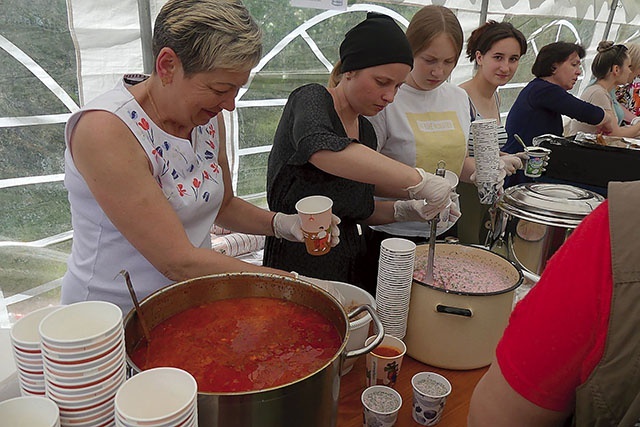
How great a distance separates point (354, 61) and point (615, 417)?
4.56 ft

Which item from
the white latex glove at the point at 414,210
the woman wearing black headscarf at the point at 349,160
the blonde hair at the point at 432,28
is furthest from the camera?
the blonde hair at the point at 432,28

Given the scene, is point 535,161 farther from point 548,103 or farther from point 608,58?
point 608,58

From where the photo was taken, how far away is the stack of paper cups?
1.92 m

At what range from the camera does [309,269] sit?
6.19ft

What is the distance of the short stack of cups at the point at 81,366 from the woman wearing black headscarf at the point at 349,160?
1.04 meters

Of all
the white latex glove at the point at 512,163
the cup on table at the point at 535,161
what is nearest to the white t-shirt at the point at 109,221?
the white latex glove at the point at 512,163

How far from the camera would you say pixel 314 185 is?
1768 mm

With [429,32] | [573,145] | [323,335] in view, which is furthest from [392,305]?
[573,145]

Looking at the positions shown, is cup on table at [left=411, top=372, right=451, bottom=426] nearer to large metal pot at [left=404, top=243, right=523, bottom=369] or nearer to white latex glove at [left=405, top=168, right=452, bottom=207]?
large metal pot at [left=404, top=243, right=523, bottom=369]

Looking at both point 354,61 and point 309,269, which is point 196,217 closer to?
point 309,269

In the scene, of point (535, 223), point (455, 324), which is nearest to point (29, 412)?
point (455, 324)

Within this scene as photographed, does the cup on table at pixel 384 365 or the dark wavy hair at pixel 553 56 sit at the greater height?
the dark wavy hair at pixel 553 56

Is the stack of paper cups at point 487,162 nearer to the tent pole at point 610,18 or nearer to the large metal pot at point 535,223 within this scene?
the large metal pot at point 535,223

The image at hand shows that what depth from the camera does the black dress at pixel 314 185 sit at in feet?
5.37
